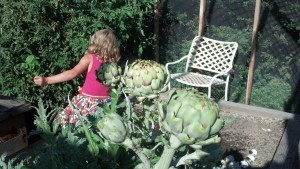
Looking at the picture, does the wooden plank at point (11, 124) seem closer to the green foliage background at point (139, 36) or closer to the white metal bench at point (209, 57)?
the green foliage background at point (139, 36)

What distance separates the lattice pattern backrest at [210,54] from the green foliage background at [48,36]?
1167 millimetres

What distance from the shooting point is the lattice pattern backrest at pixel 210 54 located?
5.49 meters

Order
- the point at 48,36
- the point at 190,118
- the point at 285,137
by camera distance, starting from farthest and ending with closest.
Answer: the point at 48,36, the point at 285,137, the point at 190,118

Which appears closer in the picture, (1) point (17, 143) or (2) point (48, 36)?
(1) point (17, 143)

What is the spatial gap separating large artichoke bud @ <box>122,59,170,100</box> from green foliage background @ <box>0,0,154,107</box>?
2.60 metres

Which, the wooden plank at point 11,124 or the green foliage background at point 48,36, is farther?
the green foliage background at point 48,36

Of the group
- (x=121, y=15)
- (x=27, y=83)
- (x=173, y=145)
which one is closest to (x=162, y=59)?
(x=121, y=15)

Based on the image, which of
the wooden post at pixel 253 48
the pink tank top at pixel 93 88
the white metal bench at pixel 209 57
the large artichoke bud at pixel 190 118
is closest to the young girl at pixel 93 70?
the pink tank top at pixel 93 88

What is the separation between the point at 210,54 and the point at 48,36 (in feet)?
7.40

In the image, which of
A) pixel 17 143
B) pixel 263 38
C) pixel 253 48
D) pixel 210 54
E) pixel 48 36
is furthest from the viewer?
pixel 210 54

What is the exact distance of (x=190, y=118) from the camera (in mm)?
847

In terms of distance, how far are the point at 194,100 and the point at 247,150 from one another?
2.94 metres

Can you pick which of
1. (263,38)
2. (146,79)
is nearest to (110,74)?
(146,79)

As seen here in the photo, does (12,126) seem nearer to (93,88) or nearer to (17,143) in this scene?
(17,143)
